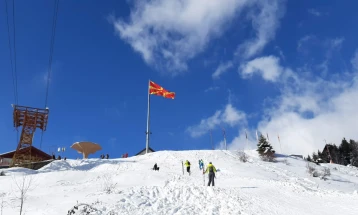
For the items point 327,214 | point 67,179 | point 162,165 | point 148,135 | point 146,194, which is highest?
point 148,135

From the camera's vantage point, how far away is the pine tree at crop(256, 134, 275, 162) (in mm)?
50969

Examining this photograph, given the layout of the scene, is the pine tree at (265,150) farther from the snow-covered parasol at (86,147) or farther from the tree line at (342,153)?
the tree line at (342,153)

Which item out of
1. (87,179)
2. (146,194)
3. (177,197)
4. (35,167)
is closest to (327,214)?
(177,197)

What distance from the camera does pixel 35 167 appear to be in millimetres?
39375

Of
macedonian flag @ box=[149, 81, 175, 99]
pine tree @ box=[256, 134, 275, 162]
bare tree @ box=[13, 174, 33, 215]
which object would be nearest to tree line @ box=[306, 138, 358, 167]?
pine tree @ box=[256, 134, 275, 162]

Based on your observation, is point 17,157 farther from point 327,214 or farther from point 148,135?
point 327,214

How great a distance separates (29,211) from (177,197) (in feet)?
22.9

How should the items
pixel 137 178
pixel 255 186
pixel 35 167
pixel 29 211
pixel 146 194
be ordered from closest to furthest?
pixel 29 211, pixel 146 194, pixel 255 186, pixel 137 178, pixel 35 167

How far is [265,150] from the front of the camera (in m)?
52.7

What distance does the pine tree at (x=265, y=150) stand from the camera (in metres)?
51.0

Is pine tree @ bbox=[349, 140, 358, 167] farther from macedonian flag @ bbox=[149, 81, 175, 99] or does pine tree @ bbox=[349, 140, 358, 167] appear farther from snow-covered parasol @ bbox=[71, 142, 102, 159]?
snow-covered parasol @ bbox=[71, 142, 102, 159]

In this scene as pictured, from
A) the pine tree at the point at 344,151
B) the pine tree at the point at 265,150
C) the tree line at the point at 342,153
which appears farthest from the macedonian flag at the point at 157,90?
the pine tree at the point at 344,151

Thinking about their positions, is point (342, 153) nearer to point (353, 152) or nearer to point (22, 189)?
point (353, 152)

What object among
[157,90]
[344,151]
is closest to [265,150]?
[157,90]
